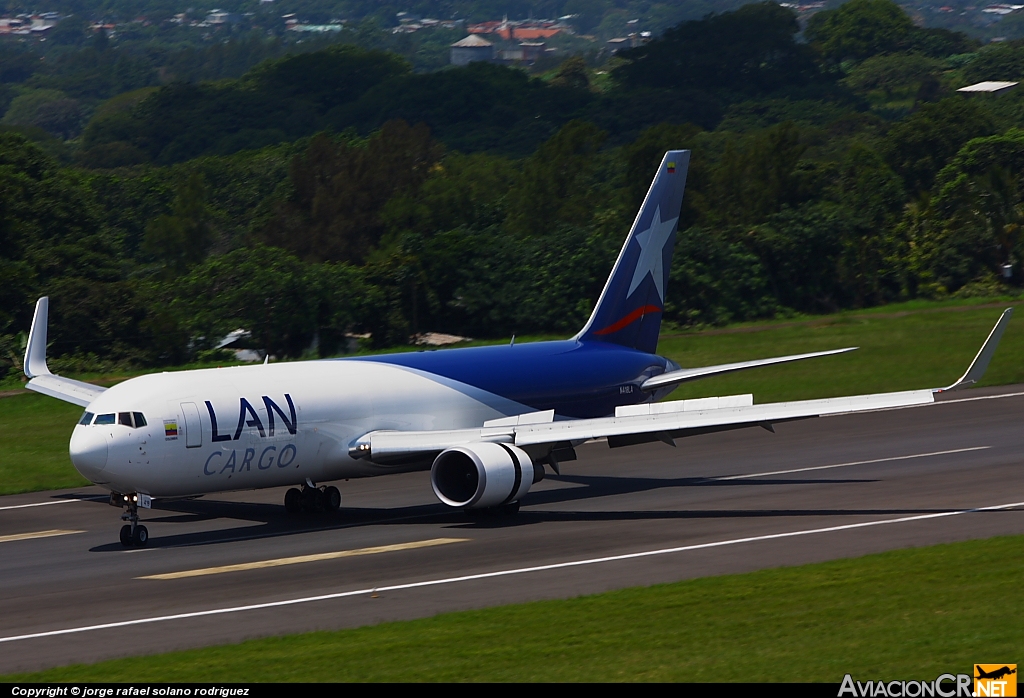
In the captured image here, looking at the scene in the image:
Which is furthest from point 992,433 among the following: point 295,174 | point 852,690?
point 295,174

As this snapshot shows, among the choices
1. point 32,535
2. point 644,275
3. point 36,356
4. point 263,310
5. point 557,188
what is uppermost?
point 644,275

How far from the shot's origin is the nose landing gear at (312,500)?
116 feet

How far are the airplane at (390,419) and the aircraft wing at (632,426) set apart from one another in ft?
0.14

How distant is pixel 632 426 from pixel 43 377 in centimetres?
1777

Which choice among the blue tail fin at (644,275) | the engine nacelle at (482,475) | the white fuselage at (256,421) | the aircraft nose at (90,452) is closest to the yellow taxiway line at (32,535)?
the white fuselage at (256,421)

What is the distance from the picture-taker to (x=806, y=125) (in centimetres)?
17412

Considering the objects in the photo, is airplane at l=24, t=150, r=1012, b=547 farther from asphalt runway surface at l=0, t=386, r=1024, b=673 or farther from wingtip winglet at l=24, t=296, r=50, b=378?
asphalt runway surface at l=0, t=386, r=1024, b=673

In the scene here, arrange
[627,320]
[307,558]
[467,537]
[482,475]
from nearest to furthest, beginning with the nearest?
[307,558], [467,537], [482,475], [627,320]

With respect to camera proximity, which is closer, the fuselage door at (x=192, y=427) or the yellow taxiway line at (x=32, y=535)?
the fuselage door at (x=192, y=427)

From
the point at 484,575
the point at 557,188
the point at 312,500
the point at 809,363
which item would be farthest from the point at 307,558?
the point at 557,188

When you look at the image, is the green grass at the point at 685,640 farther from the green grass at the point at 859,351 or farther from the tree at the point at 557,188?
the tree at the point at 557,188

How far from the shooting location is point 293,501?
35719 millimetres

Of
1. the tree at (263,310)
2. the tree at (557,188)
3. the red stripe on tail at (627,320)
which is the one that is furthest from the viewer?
the tree at (557,188)

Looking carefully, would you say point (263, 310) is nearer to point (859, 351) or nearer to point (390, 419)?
point (859, 351)
